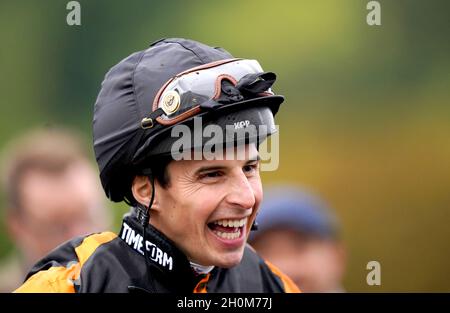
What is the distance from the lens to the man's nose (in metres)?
2.60

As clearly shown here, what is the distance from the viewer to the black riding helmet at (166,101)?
8.48 feet

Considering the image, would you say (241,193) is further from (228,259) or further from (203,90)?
(203,90)

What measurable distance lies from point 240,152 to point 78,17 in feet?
12.6

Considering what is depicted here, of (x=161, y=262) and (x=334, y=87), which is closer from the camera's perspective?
(x=161, y=262)

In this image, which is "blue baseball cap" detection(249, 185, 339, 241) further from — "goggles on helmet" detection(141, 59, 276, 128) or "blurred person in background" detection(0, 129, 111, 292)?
"goggles on helmet" detection(141, 59, 276, 128)

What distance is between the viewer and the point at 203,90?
260cm

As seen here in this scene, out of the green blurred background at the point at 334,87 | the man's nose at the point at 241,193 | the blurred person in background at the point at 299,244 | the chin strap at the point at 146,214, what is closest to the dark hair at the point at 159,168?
the chin strap at the point at 146,214

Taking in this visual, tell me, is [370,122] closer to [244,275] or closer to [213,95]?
[244,275]

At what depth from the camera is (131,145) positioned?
2643mm

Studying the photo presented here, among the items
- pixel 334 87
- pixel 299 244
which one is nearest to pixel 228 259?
pixel 299 244

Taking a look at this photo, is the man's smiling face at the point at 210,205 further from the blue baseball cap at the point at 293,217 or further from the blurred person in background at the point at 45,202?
the blurred person in background at the point at 45,202

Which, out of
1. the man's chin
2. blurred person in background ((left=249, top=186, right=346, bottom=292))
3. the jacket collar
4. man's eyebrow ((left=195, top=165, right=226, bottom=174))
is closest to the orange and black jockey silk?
the jacket collar

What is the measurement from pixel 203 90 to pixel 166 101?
0.12 metres

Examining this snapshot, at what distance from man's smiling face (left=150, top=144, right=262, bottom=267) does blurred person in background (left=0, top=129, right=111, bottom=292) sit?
7.16ft
